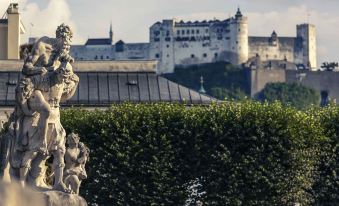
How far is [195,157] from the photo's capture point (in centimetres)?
5241

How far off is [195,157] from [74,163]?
21.7m

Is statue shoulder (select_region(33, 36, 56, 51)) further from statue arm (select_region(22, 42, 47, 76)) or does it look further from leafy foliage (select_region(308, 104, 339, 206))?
leafy foliage (select_region(308, 104, 339, 206))

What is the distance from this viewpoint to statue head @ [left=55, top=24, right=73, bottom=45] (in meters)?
29.3

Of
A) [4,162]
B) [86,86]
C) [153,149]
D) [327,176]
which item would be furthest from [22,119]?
[86,86]

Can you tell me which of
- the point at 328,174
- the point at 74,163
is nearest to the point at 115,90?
the point at 328,174

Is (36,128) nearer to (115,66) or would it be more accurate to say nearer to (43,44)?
(43,44)

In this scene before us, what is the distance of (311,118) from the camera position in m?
54.6

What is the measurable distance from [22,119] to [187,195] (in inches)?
950

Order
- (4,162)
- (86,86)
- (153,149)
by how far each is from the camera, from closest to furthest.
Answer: (4,162), (153,149), (86,86)

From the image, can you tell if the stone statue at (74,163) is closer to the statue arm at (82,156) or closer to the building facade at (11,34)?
the statue arm at (82,156)

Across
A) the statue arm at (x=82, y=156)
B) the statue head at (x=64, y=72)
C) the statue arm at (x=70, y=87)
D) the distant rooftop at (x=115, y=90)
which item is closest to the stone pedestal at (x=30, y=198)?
the statue arm at (x=70, y=87)

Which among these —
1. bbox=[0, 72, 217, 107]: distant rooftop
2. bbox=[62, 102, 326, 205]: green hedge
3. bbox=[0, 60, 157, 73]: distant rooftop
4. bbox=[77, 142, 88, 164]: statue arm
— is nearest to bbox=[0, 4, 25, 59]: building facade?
bbox=[0, 60, 157, 73]: distant rooftop

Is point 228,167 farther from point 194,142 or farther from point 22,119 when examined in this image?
point 22,119

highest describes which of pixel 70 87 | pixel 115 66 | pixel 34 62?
pixel 115 66
